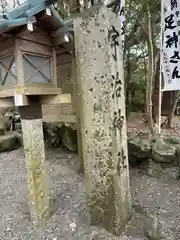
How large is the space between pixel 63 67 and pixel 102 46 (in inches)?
131

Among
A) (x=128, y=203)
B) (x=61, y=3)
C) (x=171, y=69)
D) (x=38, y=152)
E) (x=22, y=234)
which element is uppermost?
(x=61, y=3)

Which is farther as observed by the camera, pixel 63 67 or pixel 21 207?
pixel 63 67

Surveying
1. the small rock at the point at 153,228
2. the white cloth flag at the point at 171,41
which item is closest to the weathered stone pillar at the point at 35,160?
the small rock at the point at 153,228

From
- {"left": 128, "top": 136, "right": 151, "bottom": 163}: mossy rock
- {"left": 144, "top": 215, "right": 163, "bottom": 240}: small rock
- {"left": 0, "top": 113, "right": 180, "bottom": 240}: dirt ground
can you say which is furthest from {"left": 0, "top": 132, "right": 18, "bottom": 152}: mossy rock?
{"left": 144, "top": 215, "right": 163, "bottom": 240}: small rock

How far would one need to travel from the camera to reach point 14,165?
5426 mm

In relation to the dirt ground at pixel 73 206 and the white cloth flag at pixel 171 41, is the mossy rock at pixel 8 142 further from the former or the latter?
the white cloth flag at pixel 171 41

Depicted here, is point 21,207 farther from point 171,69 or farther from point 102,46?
point 171,69

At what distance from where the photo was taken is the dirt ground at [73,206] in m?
2.53

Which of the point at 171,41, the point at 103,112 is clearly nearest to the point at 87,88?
the point at 103,112

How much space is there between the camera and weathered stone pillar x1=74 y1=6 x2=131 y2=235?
2.20 meters

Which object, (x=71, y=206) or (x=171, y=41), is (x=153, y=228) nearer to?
(x=71, y=206)

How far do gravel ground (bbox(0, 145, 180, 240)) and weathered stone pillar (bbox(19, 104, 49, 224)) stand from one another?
0.23 meters

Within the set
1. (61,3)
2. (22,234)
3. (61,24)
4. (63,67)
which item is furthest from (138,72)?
(22,234)

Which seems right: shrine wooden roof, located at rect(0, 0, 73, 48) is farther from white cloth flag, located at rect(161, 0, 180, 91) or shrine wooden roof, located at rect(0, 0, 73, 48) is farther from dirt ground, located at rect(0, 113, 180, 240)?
dirt ground, located at rect(0, 113, 180, 240)
